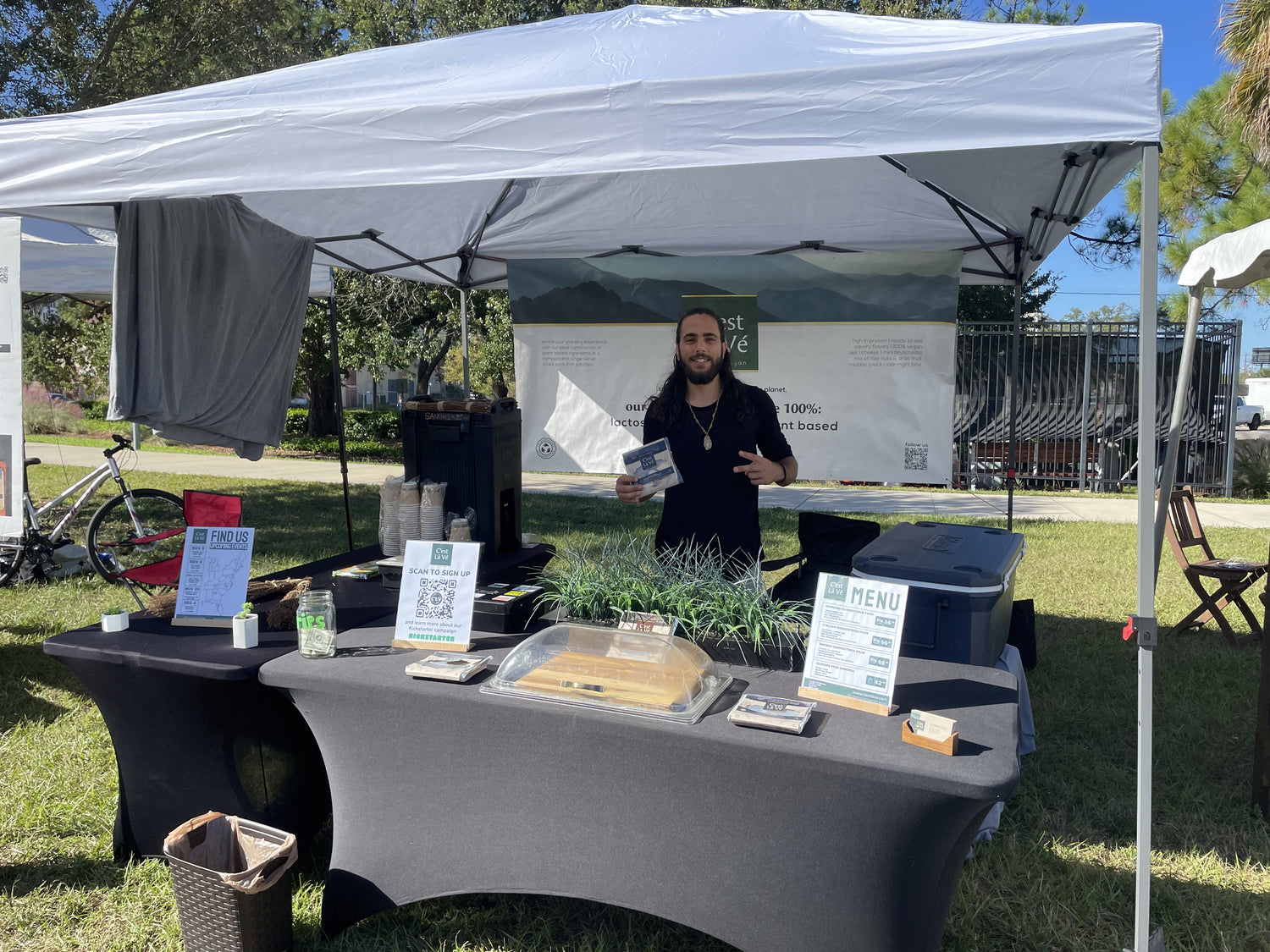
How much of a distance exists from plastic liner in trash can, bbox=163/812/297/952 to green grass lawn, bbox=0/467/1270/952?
0.23 metres

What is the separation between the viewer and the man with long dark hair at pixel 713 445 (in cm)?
311

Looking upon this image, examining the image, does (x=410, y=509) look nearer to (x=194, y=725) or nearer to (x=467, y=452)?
(x=467, y=452)

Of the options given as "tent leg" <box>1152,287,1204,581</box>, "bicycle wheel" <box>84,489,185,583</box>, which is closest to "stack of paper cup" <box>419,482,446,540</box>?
"bicycle wheel" <box>84,489,185,583</box>

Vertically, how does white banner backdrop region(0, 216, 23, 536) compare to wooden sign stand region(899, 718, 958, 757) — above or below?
above

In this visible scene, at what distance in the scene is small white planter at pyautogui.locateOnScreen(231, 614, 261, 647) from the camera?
2.09 metres

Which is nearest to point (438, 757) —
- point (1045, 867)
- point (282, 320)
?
point (1045, 867)

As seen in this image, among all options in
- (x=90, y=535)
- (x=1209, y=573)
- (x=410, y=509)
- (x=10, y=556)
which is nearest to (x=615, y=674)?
(x=410, y=509)

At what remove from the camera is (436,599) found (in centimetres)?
207

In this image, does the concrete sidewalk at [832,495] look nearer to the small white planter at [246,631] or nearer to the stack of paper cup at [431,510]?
the stack of paper cup at [431,510]

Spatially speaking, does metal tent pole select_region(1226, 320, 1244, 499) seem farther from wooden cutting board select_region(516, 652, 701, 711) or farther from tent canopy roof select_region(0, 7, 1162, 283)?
wooden cutting board select_region(516, 652, 701, 711)

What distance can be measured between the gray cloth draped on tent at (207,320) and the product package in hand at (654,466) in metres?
1.63

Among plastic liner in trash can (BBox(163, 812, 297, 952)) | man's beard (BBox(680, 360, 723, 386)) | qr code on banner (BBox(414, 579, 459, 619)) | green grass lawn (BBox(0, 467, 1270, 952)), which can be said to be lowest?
green grass lawn (BBox(0, 467, 1270, 952))

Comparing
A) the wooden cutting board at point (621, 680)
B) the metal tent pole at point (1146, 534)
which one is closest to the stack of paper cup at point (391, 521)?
the wooden cutting board at point (621, 680)

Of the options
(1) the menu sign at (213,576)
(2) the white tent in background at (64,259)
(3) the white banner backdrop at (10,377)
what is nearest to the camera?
(1) the menu sign at (213,576)
